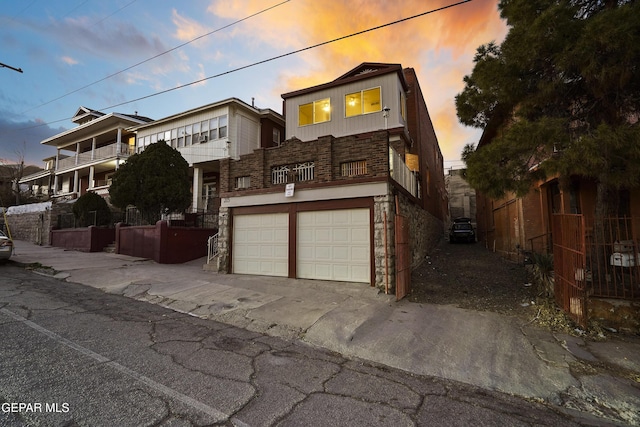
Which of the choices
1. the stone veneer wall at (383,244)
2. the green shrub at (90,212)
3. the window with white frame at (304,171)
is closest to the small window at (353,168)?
the window with white frame at (304,171)

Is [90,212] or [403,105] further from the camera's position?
[90,212]

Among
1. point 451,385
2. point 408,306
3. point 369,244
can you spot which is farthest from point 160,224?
point 451,385

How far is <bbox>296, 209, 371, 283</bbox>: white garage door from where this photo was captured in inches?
369

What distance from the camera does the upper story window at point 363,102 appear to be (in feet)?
52.8

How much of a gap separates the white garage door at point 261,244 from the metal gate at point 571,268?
297 inches

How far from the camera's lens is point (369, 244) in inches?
363

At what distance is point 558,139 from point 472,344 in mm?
4423

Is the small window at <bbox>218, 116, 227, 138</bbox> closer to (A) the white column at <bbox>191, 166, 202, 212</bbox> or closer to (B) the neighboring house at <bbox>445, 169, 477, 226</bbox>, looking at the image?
(A) the white column at <bbox>191, 166, 202, 212</bbox>

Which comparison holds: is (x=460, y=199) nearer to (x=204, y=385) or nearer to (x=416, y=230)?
(x=416, y=230)

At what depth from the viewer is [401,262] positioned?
8.66 meters

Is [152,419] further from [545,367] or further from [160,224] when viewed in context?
[160,224]

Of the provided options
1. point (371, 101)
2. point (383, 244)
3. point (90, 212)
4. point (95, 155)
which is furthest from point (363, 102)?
point (95, 155)

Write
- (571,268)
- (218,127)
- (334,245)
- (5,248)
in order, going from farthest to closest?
(218,127) → (5,248) → (334,245) → (571,268)

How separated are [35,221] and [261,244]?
2147cm
